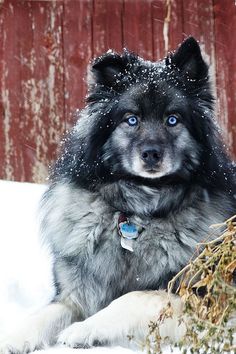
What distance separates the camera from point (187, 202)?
163 inches

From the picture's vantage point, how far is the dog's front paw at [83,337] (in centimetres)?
349

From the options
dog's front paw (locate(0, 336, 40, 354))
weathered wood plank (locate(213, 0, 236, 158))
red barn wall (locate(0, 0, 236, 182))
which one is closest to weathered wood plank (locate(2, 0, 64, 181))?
red barn wall (locate(0, 0, 236, 182))

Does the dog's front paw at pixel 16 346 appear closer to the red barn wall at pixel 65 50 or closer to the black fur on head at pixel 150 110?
the black fur on head at pixel 150 110

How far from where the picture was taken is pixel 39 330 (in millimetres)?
3738

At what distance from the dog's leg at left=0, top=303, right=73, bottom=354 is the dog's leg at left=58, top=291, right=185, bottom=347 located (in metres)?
0.14

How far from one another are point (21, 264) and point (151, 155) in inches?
68.5

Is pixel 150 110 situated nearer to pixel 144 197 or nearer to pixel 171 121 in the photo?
pixel 171 121

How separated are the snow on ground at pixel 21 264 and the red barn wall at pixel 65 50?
1058mm

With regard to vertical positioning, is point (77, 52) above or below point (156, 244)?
above

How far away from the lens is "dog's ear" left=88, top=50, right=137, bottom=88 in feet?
13.5

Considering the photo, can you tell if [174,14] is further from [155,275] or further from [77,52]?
[155,275]

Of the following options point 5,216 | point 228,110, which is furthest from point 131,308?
point 228,110

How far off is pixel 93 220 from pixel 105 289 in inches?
15.6

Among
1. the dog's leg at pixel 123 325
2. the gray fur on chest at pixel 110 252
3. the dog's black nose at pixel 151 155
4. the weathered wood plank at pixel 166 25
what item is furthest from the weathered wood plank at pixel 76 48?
the dog's leg at pixel 123 325
